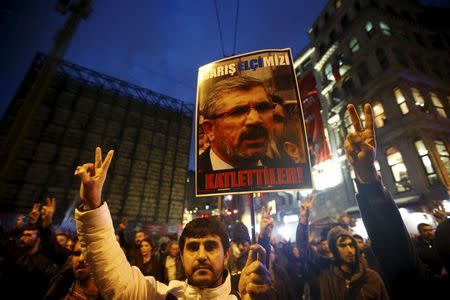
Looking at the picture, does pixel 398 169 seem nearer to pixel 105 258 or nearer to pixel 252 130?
pixel 252 130

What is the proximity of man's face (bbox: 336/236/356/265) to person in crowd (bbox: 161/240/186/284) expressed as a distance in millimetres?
3590

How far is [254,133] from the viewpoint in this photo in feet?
11.3

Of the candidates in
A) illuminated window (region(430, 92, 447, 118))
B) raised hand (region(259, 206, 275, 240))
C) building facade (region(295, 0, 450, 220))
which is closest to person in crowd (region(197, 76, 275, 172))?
raised hand (region(259, 206, 275, 240))

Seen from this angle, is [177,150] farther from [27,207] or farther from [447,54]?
[447,54]

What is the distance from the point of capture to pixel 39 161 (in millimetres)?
23406

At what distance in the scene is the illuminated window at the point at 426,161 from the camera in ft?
45.8

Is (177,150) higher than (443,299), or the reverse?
(177,150)

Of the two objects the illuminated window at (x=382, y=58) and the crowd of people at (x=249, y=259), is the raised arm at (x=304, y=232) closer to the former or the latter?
the crowd of people at (x=249, y=259)

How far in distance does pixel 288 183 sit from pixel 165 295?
2.05m

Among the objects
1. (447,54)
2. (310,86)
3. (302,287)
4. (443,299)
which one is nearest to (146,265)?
(302,287)

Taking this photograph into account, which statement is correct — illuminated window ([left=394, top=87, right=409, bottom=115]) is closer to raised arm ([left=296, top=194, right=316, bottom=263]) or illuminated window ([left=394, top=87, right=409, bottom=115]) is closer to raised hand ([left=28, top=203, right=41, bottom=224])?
raised arm ([left=296, top=194, right=316, bottom=263])

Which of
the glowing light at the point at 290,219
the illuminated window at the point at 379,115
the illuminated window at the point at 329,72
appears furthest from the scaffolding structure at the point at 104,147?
the illuminated window at the point at 379,115

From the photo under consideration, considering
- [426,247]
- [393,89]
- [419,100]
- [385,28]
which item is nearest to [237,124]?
[426,247]

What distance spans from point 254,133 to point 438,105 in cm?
2175
